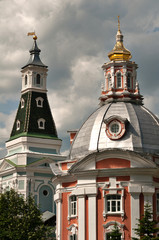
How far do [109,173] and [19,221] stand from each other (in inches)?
374

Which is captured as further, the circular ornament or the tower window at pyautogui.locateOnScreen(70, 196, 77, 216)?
the tower window at pyautogui.locateOnScreen(70, 196, 77, 216)

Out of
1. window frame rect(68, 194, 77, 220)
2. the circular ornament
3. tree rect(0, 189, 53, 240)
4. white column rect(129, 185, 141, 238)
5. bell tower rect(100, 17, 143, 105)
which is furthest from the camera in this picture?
bell tower rect(100, 17, 143, 105)

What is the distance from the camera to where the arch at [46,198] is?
89625 millimetres

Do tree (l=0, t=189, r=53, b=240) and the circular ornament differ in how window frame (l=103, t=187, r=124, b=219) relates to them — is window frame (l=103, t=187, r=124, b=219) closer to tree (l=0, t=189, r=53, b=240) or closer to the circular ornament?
the circular ornament

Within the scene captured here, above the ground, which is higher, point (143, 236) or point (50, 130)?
point (50, 130)

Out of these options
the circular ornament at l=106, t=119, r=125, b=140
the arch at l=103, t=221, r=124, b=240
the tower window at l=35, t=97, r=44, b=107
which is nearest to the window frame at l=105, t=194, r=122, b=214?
the arch at l=103, t=221, r=124, b=240

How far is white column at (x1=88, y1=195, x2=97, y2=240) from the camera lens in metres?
56.1

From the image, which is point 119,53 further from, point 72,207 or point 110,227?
point 110,227

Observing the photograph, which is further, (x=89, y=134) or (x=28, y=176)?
(x=28, y=176)

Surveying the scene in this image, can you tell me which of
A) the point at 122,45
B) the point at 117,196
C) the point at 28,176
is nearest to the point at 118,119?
the point at 117,196

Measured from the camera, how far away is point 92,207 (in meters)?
56.8

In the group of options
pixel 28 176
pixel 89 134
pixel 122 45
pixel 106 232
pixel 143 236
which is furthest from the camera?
pixel 28 176

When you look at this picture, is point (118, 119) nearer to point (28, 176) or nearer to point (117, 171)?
point (117, 171)

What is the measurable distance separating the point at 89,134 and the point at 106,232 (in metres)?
10.2
